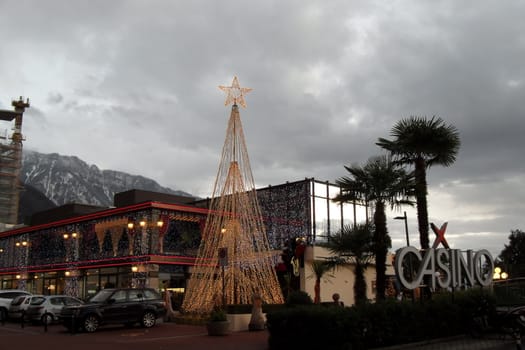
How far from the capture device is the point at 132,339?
1822cm

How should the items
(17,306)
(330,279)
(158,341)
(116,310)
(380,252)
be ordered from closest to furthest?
(158,341), (380,252), (116,310), (17,306), (330,279)

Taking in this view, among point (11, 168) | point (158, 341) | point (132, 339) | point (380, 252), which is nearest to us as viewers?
point (158, 341)

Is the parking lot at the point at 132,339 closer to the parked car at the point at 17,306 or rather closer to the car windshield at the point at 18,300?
the parked car at the point at 17,306

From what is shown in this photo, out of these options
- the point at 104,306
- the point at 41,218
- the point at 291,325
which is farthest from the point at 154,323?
the point at 41,218

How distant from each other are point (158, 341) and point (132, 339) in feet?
4.08

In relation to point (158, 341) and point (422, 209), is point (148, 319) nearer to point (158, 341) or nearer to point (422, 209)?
point (158, 341)

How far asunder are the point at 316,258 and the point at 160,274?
9272mm

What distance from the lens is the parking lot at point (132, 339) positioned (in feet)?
52.9

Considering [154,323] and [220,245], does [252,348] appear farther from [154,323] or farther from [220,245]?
[220,245]

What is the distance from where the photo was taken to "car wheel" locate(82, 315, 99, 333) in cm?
2064

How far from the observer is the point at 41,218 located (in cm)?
5338

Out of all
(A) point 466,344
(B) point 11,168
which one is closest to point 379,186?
(A) point 466,344

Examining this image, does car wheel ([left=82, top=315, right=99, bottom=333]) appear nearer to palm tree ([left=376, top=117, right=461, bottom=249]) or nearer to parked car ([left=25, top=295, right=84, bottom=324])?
parked car ([left=25, top=295, right=84, bottom=324])

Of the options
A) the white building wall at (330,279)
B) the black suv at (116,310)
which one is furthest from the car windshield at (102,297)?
→ the white building wall at (330,279)
